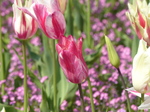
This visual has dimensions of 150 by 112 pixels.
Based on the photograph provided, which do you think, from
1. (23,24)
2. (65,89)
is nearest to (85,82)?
(65,89)

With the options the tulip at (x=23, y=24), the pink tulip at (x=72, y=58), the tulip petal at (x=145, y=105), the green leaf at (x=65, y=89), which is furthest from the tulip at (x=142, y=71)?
the green leaf at (x=65, y=89)

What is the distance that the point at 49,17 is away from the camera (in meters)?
1.22

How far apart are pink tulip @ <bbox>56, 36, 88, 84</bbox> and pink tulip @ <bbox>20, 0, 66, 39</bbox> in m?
0.10

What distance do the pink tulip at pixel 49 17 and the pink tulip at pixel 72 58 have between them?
0.10m

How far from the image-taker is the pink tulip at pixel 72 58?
→ 1104 millimetres

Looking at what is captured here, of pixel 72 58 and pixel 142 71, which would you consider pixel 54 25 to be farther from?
pixel 142 71

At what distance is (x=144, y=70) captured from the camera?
3.49 ft

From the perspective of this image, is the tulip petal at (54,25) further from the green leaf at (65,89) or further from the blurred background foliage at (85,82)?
the green leaf at (65,89)

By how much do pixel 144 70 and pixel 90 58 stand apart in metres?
1.07

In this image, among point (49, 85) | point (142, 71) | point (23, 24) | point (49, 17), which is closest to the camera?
point (142, 71)

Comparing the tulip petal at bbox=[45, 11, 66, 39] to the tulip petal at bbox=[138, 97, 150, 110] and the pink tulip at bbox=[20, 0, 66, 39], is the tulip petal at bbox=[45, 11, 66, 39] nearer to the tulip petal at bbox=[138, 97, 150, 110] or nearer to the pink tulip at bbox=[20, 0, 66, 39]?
the pink tulip at bbox=[20, 0, 66, 39]

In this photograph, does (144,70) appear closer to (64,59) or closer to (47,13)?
(64,59)

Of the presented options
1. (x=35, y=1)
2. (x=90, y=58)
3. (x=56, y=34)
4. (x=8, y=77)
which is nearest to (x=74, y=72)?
(x=56, y=34)

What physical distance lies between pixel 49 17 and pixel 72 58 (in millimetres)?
179
